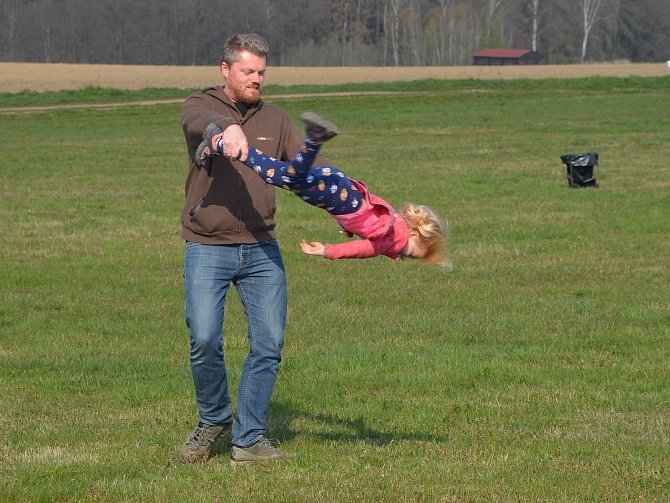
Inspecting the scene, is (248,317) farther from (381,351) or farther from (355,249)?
(381,351)

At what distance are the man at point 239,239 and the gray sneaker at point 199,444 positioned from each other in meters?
0.18

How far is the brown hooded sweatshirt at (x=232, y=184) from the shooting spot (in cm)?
637

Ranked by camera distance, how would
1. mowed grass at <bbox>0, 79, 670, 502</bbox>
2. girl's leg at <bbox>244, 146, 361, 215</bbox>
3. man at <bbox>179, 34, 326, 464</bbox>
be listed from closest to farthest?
girl's leg at <bbox>244, 146, 361, 215</bbox> < man at <bbox>179, 34, 326, 464</bbox> < mowed grass at <bbox>0, 79, 670, 502</bbox>

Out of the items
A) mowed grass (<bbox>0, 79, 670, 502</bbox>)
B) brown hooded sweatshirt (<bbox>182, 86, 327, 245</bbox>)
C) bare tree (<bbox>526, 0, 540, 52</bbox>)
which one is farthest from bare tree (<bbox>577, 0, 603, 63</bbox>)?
brown hooded sweatshirt (<bbox>182, 86, 327, 245</bbox>)

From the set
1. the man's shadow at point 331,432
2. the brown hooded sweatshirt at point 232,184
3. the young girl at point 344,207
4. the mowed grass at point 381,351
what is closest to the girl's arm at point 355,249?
the young girl at point 344,207

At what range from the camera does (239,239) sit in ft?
21.2

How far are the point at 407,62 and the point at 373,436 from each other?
500ft

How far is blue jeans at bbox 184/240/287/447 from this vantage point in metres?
6.47

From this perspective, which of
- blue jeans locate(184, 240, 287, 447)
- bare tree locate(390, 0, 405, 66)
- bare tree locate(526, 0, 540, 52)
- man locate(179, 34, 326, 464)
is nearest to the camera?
man locate(179, 34, 326, 464)

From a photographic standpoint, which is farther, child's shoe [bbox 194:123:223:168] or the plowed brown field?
the plowed brown field

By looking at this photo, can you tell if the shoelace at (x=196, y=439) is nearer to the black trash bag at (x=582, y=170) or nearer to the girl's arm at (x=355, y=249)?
the girl's arm at (x=355, y=249)

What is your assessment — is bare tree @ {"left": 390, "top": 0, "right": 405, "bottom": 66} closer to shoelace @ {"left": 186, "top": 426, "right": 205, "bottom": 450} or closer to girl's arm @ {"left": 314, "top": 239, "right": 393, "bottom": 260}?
shoelace @ {"left": 186, "top": 426, "right": 205, "bottom": 450}

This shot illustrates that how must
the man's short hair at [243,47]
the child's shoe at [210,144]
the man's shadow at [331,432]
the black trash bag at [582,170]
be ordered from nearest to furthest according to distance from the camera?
1. the child's shoe at [210,144]
2. the man's short hair at [243,47]
3. the man's shadow at [331,432]
4. the black trash bag at [582,170]

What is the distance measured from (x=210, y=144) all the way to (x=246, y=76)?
0.57m
